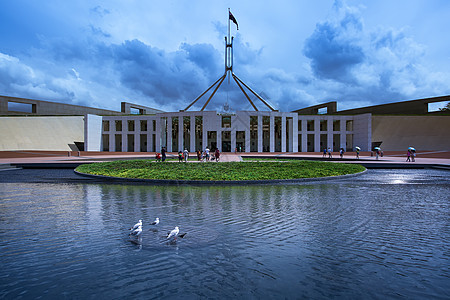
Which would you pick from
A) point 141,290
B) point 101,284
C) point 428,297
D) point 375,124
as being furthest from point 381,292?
point 375,124

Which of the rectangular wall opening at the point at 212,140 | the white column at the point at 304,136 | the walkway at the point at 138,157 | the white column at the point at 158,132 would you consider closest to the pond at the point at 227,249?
the walkway at the point at 138,157

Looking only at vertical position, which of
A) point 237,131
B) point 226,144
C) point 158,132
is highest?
point 237,131

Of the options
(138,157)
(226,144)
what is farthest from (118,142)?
(138,157)

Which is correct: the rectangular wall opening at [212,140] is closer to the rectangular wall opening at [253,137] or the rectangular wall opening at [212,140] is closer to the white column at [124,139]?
Result: the rectangular wall opening at [253,137]

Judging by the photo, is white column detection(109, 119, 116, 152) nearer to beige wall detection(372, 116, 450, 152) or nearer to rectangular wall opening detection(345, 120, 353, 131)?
rectangular wall opening detection(345, 120, 353, 131)

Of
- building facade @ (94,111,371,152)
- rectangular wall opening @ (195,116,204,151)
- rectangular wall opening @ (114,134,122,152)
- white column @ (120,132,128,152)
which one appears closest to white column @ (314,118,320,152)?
building facade @ (94,111,371,152)

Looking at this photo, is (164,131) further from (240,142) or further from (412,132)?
(412,132)

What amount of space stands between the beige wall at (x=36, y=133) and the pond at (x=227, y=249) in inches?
1682

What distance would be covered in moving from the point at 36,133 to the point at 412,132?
5300cm

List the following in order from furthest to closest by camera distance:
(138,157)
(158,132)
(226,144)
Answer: (226,144) < (158,132) < (138,157)

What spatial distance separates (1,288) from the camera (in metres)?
3.48

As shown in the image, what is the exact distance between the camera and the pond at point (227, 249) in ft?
11.4

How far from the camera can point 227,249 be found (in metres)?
4.61

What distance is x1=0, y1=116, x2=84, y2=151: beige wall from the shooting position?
44.6 m
